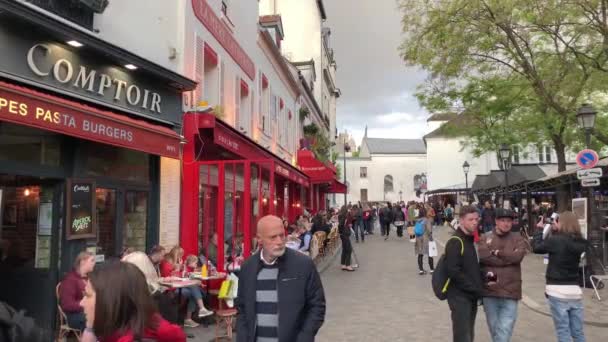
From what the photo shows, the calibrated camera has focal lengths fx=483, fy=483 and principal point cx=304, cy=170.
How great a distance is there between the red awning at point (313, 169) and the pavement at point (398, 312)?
7.80 m

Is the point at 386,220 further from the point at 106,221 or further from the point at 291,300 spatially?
the point at 291,300

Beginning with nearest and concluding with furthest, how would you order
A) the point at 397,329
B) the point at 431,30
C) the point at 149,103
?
the point at 397,329 → the point at 149,103 → the point at 431,30

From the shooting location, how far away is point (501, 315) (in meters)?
4.79

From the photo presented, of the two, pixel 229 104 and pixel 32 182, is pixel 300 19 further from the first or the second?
pixel 32 182

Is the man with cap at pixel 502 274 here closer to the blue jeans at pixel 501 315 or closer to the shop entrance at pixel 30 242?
the blue jeans at pixel 501 315

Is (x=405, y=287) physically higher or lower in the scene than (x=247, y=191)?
lower

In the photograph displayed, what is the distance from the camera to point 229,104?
480 inches

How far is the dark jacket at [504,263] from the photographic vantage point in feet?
15.5

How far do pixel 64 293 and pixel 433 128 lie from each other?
5824cm

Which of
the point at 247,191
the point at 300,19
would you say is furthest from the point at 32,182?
the point at 300,19

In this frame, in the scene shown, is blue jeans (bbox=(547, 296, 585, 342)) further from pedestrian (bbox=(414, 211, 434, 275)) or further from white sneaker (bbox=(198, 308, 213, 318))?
pedestrian (bbox=(414, 211, 434, 275))

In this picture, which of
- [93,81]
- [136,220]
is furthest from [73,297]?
[93,81]

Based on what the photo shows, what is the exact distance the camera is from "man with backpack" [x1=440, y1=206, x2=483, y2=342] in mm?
4555

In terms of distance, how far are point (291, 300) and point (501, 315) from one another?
267 centimetres
